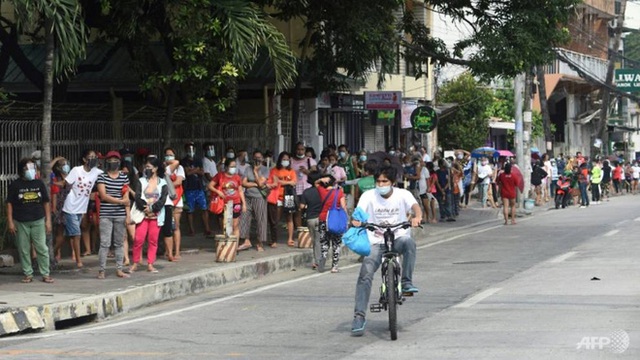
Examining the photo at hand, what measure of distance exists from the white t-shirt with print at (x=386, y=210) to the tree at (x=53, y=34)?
6.40m

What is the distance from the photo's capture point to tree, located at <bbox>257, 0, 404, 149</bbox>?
83.6ft

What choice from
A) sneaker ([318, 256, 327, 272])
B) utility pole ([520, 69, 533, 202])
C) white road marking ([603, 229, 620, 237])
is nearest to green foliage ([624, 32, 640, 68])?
utility pole ([520, 69, 533, 202])

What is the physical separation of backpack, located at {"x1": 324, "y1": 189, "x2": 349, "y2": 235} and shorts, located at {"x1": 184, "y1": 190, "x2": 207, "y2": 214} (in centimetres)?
537

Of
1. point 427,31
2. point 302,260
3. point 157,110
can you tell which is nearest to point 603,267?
point 302,260

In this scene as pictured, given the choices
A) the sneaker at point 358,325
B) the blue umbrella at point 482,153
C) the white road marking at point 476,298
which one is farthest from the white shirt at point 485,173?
the sneaker at point 358,325

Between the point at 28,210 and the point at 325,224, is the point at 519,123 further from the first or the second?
the point at 28,210

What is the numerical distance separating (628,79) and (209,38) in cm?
4414

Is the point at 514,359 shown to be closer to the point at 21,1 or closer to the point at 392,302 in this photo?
the point at 392,302

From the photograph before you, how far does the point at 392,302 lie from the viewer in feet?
38.4

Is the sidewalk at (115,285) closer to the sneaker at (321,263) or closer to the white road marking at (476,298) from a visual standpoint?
the sneaker at (321,263)

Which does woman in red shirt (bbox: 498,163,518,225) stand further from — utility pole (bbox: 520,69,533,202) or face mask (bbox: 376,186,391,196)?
face mask (bbox: 376,186,391,196)

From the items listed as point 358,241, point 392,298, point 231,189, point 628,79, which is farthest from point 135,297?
point 628,79

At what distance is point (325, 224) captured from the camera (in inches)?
782

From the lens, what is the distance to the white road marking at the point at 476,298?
14292 mm
